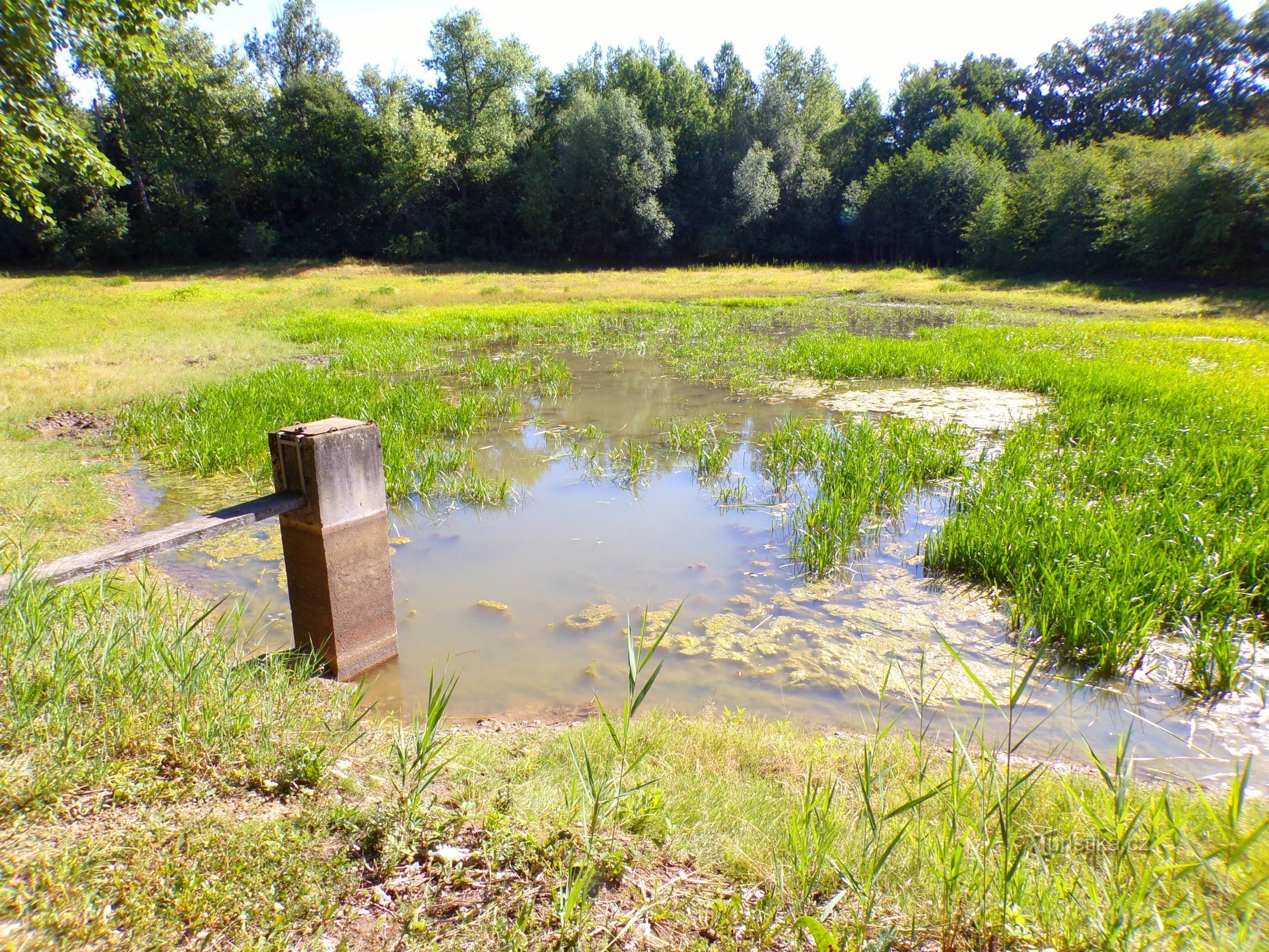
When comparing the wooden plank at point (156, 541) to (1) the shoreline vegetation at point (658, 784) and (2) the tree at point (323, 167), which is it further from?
(2) the tree at point (323, 167)

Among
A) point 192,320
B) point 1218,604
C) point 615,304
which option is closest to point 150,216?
point 192,320

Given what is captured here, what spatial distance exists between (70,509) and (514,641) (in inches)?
161

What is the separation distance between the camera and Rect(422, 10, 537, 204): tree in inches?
1719

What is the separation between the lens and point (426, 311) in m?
20.3

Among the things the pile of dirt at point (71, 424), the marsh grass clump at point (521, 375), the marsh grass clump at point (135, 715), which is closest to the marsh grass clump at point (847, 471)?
the marsh grass clump at point (135, 715)

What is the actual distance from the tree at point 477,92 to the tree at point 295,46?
28.4ft

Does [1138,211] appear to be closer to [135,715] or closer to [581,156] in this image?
[581,156]

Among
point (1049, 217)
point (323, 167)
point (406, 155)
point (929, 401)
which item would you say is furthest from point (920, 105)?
point (929, 401)

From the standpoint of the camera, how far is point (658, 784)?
2605 millimetres

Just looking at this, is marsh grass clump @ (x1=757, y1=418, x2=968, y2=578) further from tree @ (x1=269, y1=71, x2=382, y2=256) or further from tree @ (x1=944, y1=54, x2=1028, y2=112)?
tree @ (x1=944, y1=54, x2=1028, y2=112)

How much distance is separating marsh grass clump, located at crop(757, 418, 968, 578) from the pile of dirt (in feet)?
25.6

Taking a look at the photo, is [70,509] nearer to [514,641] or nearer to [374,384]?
[514,641]

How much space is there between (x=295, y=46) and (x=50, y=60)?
158ft

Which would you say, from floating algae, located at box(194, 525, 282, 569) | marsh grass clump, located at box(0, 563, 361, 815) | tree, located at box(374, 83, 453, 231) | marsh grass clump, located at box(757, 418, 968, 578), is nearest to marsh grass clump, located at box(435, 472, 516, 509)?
floating algae, located at box(194, 525, 282, 569)
